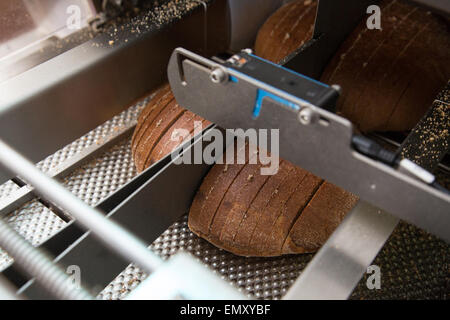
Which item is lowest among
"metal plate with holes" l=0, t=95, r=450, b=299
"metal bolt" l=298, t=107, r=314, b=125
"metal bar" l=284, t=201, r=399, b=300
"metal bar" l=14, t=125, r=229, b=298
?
"metal plate with holes" l=0, t=95, r=450, b=299

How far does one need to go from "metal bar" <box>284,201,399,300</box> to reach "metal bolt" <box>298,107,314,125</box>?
243mm

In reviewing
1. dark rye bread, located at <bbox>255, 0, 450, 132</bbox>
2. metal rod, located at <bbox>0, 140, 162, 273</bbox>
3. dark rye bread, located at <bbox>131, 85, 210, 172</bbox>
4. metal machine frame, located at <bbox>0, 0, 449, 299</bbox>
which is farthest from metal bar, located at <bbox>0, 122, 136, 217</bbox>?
dark rye bread, located at <bbox>255, 0, 450, 132</bbox>

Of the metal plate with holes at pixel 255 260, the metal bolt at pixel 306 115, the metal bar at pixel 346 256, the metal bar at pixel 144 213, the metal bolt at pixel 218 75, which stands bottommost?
the metal plate with holes at pixel 255 260

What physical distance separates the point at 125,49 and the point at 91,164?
0.47 metres

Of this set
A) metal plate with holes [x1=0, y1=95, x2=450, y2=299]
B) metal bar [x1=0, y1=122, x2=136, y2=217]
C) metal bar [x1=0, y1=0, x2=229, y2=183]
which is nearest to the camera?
metal bar [x1=0, y1=0, x2=229, y2=183]

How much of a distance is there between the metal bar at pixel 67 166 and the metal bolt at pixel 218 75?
77 cm

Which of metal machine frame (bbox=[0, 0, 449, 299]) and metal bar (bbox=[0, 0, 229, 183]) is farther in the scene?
metal bar (bbox=[0, 0, 229, 183])

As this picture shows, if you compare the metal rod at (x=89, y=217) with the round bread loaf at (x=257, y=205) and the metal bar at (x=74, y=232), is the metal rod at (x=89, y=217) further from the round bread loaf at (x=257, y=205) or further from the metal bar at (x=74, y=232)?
the round bread loaf at (x=257, y=205)

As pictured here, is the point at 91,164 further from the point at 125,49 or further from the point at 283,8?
the point at 283,8

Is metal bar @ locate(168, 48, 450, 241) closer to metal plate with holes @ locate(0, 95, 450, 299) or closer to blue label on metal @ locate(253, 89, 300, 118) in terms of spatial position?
blue label on metal @ locate(253, 89, 300, 118)

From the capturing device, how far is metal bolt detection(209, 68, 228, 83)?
800 millimetres

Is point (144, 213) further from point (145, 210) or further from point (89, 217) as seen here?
point (89, 217)

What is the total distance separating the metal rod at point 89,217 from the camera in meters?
0.56

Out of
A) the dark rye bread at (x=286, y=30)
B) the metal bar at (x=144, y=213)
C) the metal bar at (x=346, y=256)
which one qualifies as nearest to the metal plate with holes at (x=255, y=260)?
the metal bar at (x=144, y=213)
